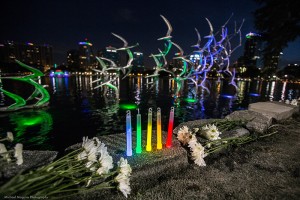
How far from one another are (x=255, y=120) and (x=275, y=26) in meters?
3.40

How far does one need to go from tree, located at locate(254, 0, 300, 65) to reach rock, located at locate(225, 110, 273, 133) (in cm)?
221

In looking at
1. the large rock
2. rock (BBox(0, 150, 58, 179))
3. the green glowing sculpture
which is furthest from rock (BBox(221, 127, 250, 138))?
the green glowing sculpture

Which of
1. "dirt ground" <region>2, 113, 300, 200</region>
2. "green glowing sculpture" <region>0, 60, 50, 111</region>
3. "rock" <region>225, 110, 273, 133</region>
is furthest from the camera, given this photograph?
"green glowing sculpture" <region>0, 60, 50, 111</region>

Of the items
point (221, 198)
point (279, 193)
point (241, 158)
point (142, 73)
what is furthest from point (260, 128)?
point (142, 73)

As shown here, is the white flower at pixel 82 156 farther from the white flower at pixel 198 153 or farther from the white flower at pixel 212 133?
the white flower at pixel 212 133

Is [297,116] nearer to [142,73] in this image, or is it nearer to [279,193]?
[279,193]

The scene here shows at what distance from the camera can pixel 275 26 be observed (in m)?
5.48

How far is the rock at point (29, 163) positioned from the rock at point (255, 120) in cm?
420

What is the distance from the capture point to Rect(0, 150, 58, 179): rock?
Answer: 5.51ft

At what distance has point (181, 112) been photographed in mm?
10336

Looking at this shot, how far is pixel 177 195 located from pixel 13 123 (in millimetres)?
8569

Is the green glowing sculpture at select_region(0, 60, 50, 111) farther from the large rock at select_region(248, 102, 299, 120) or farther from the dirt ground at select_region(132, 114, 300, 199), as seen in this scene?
the large rock at select_region(248, 102, 299, 120)

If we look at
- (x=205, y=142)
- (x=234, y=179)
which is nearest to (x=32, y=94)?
(x=205, y=142)

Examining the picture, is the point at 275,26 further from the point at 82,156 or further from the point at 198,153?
the point at 82,156
